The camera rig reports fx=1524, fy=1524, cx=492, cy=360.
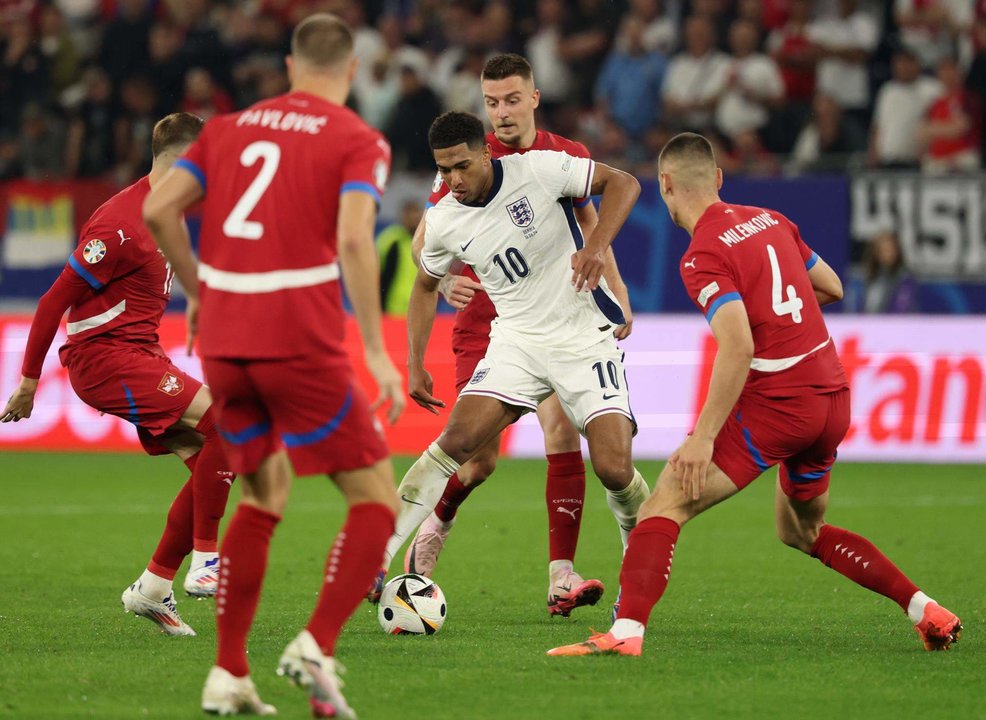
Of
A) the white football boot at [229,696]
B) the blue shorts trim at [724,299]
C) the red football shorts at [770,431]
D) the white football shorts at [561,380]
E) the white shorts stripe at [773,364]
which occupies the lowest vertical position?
the white football boot at [229,696]

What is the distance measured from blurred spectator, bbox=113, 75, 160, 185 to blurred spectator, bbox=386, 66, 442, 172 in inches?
123

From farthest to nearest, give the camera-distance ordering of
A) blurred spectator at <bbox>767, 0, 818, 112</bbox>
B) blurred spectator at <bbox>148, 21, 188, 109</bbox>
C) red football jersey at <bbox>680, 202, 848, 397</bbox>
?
blurred spectator at <bbox>148, 21, 188, 109</bbox> < blurred spectator at <bbox>767, 0, 818, 112</bbox> < red football jersey at <bbox>680, 202, 848, 397</bbox>

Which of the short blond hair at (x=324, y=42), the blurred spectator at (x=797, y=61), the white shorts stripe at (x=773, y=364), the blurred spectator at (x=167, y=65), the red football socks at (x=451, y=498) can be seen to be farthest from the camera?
the blurred spectator at (x=167, y=65)

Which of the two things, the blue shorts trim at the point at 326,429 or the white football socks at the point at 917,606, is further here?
the white football socks at the point at 917,606

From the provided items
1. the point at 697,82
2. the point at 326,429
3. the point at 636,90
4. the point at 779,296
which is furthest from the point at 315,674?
the point at 636,90

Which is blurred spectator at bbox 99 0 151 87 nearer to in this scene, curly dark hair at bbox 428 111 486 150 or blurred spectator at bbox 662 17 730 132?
blurred spectator at bbox 662 17 730 132

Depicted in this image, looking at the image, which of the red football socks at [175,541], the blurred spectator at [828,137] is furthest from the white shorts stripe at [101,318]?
the blurred spectator at [828,137]

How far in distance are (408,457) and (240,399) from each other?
910 cm

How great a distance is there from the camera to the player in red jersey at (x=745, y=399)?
5.79 meters

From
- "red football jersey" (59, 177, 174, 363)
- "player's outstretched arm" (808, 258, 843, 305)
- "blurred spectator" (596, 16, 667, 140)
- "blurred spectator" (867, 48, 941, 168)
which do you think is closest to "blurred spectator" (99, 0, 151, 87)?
"blurred spectator" (596, 16, 667, 140)

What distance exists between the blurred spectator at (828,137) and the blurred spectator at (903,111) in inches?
10.3

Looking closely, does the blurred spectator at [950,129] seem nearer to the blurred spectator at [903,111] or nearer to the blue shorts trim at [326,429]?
the blurred spectator at [903,111]

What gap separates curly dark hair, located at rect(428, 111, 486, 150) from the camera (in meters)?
6.70

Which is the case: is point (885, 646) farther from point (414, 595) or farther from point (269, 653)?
point (269, 653)
